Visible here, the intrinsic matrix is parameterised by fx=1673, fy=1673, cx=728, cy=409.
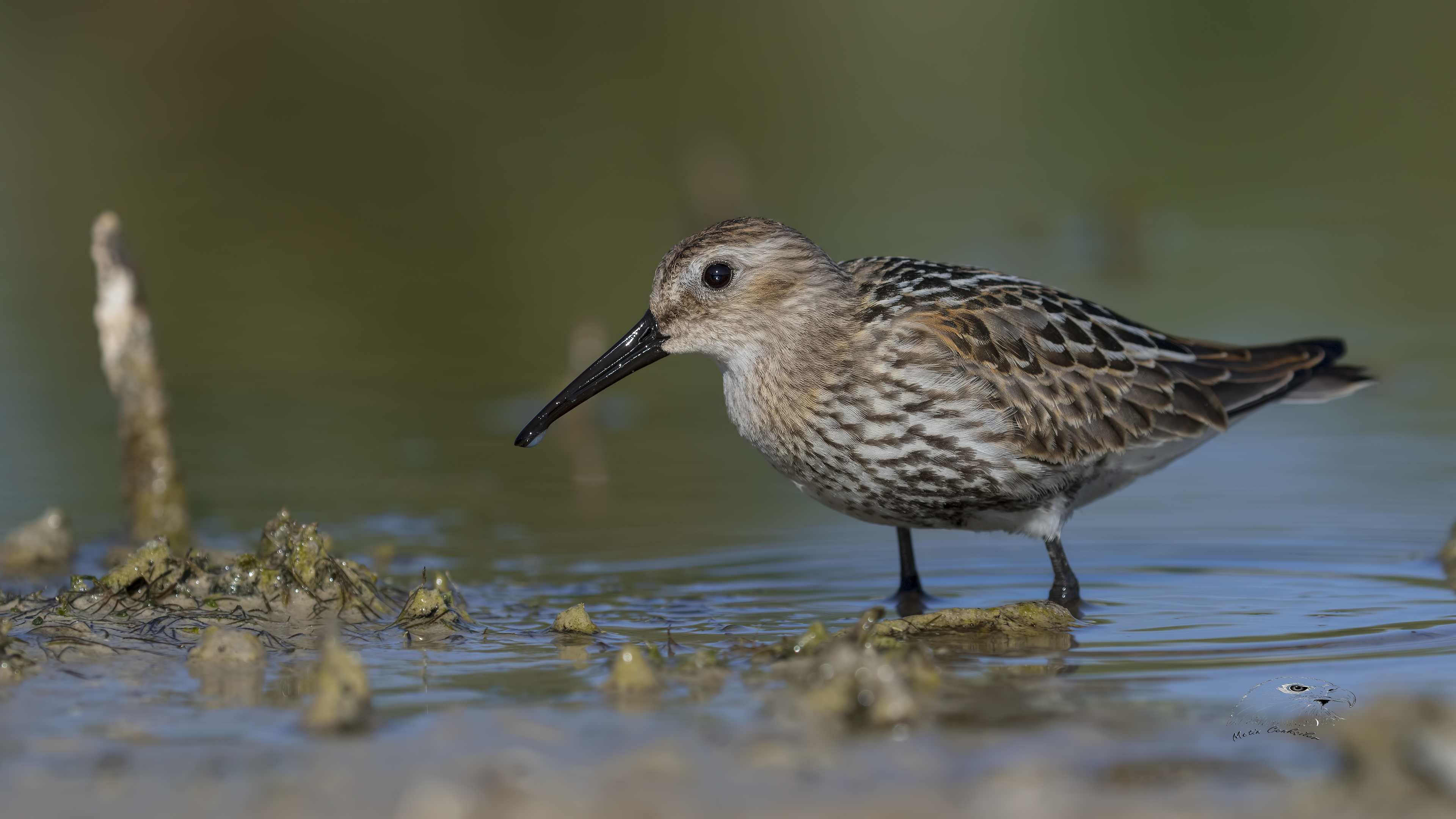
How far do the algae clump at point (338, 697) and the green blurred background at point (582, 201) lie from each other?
134 inches

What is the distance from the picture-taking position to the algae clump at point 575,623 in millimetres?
6715

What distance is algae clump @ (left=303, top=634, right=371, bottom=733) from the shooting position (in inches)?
201

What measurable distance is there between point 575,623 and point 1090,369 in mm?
2896

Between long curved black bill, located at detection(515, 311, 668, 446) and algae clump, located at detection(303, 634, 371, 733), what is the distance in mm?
2616

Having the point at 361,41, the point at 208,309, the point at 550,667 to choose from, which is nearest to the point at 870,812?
the point at 550,667

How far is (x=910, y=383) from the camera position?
736 centimetres

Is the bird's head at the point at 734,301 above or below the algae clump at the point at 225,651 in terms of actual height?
above

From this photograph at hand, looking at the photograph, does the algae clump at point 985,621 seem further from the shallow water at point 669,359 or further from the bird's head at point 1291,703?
the bird's head at point 1291,703

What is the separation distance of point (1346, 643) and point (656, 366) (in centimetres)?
734

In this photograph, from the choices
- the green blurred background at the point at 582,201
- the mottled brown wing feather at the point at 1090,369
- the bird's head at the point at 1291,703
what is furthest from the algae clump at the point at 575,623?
the bird's head at the point at 1291,703

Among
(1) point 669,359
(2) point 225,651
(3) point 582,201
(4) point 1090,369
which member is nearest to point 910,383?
(4) point 1090,369


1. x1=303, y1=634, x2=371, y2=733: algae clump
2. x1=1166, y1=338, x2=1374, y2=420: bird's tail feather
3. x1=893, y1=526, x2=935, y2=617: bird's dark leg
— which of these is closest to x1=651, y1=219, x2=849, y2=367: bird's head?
x1=893, y1=526, x2=935, y2=617: bird's dark leg

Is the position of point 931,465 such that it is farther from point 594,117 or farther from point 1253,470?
point 594,117

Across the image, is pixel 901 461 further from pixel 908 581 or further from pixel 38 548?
pixel 38 548
